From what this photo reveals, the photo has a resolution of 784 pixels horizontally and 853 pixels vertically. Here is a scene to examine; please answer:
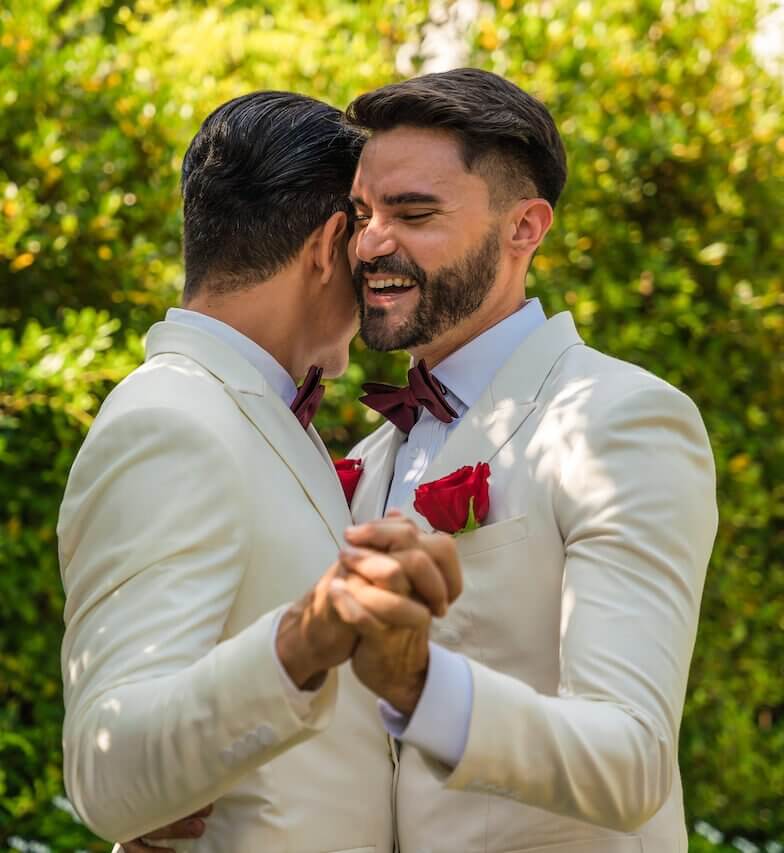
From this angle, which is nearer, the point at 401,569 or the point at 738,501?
the point at 401,569

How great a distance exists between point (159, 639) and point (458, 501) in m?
0.75

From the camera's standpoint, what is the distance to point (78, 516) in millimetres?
2572

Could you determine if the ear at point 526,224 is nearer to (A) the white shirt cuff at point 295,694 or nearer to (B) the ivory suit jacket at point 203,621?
(B) the ivory suit jacket at point 203,621

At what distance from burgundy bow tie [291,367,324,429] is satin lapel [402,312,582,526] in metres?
0.34

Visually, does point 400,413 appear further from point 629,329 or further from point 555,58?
point 555,58

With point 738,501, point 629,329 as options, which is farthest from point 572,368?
point 738,501

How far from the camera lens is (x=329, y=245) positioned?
326 cm

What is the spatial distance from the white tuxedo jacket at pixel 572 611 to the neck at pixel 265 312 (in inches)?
19.0

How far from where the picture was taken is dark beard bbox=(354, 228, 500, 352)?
3.21 meters

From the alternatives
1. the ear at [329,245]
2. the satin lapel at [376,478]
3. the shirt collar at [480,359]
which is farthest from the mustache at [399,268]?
the satin lapel at [376,478]

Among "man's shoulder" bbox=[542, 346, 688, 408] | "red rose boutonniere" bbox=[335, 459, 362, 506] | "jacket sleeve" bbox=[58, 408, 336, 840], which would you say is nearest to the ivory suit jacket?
"jacket sleeve" bbox=[58, 408, 336, 840]

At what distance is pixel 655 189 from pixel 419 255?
3538mm

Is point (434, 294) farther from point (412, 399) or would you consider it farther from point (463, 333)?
point (412, 399)

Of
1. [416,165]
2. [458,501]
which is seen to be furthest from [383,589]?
[416,165]
